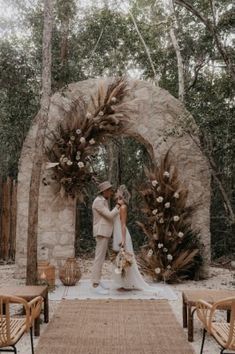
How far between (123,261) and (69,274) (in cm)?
108

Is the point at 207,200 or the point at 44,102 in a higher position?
the point at 44,102

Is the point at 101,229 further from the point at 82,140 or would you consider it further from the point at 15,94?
the point at 15,94

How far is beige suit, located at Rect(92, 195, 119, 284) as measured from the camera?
7352 mm

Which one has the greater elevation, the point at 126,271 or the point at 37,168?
the point at 37,168

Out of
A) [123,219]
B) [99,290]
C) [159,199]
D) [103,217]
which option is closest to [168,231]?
[159,199]

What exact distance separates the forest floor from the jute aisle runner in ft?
0.36

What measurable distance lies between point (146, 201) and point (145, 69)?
7.30 metres

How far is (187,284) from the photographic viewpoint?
8.13m

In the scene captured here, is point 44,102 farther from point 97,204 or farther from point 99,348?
point 99,348

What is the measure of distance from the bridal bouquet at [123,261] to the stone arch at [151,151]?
151 cm

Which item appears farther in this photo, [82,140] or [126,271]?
[82,140]

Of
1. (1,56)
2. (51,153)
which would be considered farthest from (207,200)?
(1,56)

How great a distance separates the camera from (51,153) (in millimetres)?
8438

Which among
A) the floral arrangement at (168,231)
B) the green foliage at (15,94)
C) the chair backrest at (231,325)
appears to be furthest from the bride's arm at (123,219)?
the chair backrest at (231,325)
